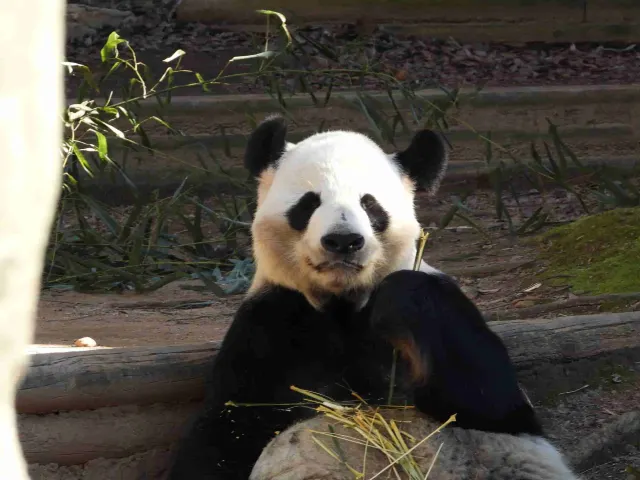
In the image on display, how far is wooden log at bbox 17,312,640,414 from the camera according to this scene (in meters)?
2.70

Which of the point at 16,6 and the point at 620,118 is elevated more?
the point at 16,6

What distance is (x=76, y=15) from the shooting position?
30.7 ft

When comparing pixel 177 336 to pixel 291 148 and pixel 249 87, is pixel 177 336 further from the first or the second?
pixel 249 87

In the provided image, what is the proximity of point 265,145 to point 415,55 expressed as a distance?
6.36 meters

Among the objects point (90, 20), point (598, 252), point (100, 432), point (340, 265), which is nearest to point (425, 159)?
point (340, 265)

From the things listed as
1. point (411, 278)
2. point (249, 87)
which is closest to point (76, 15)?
point (249, 87)

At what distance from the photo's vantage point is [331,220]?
2.36m

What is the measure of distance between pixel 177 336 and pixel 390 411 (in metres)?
1.43

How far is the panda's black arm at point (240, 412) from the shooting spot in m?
2.46

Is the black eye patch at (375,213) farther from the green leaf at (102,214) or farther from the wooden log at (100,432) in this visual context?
the green leaf at (102,214)

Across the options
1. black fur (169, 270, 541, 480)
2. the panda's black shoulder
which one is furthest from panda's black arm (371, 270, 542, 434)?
the panda's black shoulder

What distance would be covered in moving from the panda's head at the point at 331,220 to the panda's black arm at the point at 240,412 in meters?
0.20

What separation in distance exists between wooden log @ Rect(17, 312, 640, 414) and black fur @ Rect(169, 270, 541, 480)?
265 mm

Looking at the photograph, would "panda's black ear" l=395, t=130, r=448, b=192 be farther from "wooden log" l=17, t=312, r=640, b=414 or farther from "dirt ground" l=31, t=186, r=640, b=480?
"dirt ground" l=31, t=186, r=640, b=480
